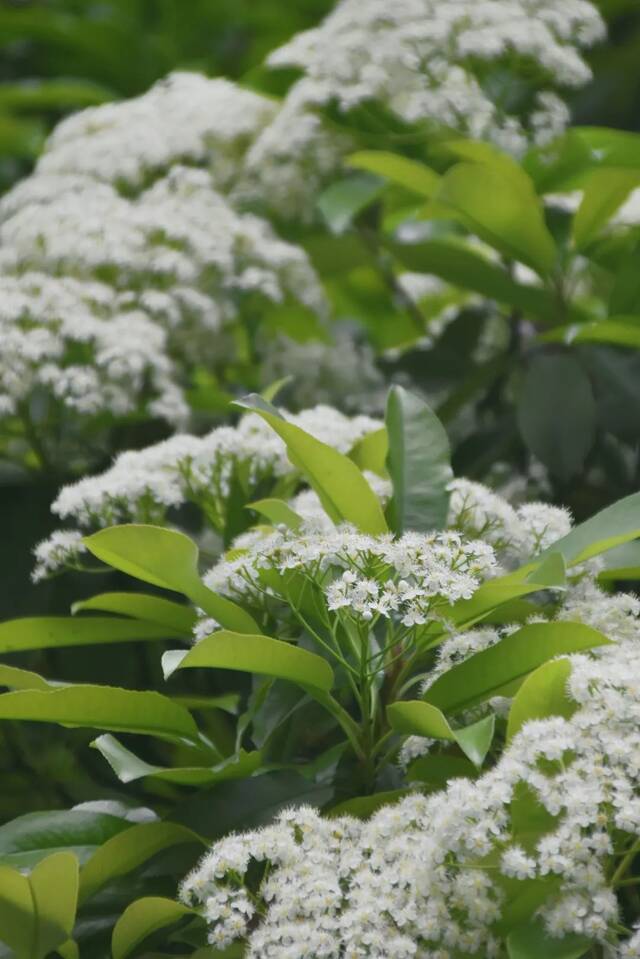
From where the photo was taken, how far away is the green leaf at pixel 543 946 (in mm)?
689

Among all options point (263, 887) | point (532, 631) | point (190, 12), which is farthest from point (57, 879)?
point (190, 12)

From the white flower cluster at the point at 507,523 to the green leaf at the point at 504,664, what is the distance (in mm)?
135

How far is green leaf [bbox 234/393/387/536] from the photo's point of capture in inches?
36.5

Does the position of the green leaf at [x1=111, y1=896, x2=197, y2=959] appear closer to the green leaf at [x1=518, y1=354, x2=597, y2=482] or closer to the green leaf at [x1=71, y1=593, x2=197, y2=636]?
the green leaf at [x1=71, y1=593, x2=197, y2=636]

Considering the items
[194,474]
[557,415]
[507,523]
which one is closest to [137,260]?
[194,474]

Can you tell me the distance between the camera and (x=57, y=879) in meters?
0.76

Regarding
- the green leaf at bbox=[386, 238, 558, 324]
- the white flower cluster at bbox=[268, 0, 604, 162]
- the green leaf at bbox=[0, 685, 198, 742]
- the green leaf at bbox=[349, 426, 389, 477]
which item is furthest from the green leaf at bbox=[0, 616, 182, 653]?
the white flower cluster at bbox=[268, 0, 604, 162]

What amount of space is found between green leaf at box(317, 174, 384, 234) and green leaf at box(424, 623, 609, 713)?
2.14ft

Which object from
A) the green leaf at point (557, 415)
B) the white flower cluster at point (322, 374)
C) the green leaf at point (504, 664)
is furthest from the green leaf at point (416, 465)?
the white flower cluster at point (322, 374)

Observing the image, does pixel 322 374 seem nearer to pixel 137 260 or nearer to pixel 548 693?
pixel 137 260

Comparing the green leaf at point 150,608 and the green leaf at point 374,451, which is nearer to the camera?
the green leaf at point 150,608

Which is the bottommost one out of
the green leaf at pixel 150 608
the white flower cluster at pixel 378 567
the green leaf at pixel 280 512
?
the green leaf at pixel 150 608

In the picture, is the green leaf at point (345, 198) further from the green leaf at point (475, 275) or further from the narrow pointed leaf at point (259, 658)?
the narrow pointed leaf at point (259, 658)

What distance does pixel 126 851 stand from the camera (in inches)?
33.6
